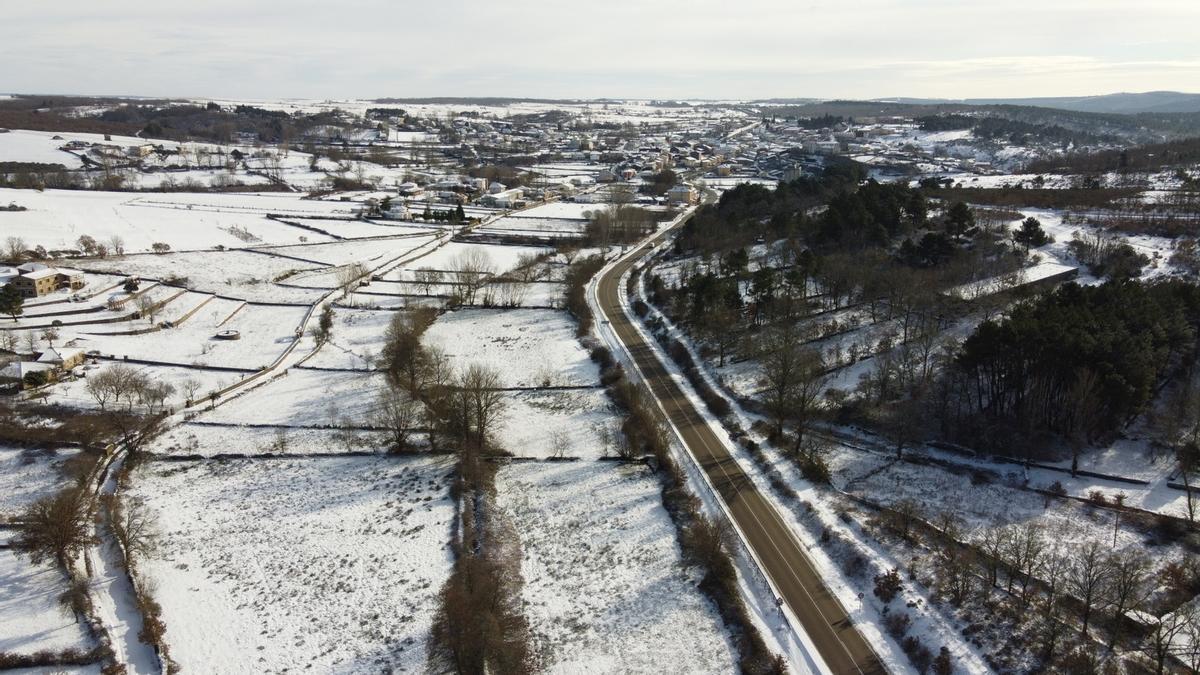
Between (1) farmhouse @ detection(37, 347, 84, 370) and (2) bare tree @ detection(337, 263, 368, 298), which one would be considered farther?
(2) bare tree @ detection(337, 263, 368, 298)

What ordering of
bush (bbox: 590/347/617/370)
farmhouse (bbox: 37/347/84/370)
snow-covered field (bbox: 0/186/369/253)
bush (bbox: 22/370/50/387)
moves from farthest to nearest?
1. snow-covered field (bbox: 0/186/369/253)
2. bush (bbox: 590/347/617/370)
3. farmhouse (bbox: 37/347/84/370)
4. bush (bbox: 22/370/50/387)

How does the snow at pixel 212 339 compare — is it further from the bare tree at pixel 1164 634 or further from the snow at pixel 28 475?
the bare tree at pixel 1164 634

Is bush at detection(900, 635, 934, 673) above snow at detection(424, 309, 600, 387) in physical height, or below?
below

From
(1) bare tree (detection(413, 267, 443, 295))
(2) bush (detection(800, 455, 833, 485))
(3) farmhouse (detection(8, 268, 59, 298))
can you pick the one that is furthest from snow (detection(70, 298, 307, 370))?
(2) bush (detection(800, 455, 833, 485))

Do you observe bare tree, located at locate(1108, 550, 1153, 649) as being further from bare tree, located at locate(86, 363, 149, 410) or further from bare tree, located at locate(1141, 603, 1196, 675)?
bare tree, located at locate(86, 363, 149, 410)

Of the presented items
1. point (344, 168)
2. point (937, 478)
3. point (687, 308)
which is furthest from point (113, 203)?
point (937, 478)

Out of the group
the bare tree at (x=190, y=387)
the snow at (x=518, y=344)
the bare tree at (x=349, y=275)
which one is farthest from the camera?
the bare tree at (x=349, y=275)

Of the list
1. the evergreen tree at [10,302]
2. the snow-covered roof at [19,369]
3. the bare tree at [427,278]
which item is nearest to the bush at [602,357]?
the bare tree at [427,278]
